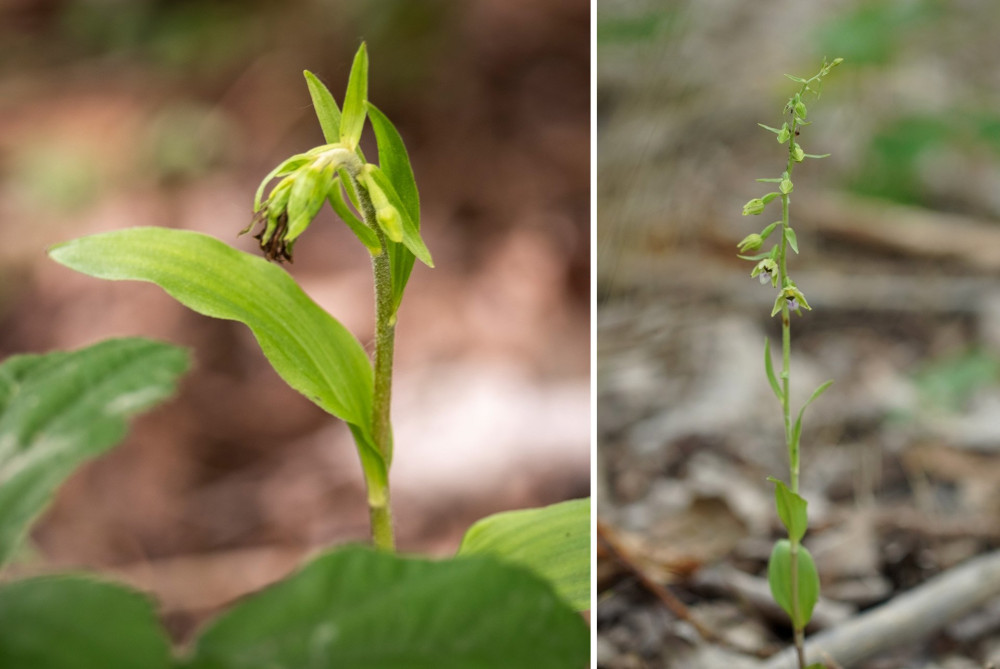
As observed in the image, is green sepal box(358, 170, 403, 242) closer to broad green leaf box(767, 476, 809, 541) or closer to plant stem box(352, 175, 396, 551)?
plant stem box(352, 175, 396, 551)

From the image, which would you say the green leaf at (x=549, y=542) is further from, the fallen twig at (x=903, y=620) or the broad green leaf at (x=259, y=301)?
the fallen twig at (x=903, y=620)

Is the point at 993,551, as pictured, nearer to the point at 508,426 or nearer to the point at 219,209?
the point at 508,426

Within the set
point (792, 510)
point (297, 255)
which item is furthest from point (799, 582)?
point (297, 255)

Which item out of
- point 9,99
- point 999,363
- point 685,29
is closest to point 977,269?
point 999,363

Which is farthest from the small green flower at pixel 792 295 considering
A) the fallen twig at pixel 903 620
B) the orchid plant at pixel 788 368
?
the fallen twig at pixel 903 620

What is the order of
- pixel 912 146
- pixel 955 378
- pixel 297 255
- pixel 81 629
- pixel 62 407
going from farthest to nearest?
pixel 297 255 → pixel 912 146 → pixel 955 378 → pixel 62 407 → pixel 81 629

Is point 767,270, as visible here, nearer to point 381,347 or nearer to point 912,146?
point 381,347

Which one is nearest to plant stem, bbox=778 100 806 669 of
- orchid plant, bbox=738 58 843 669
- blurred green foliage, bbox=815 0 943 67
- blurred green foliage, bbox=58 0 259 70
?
orchid plant, bbox=738 58 843 669
